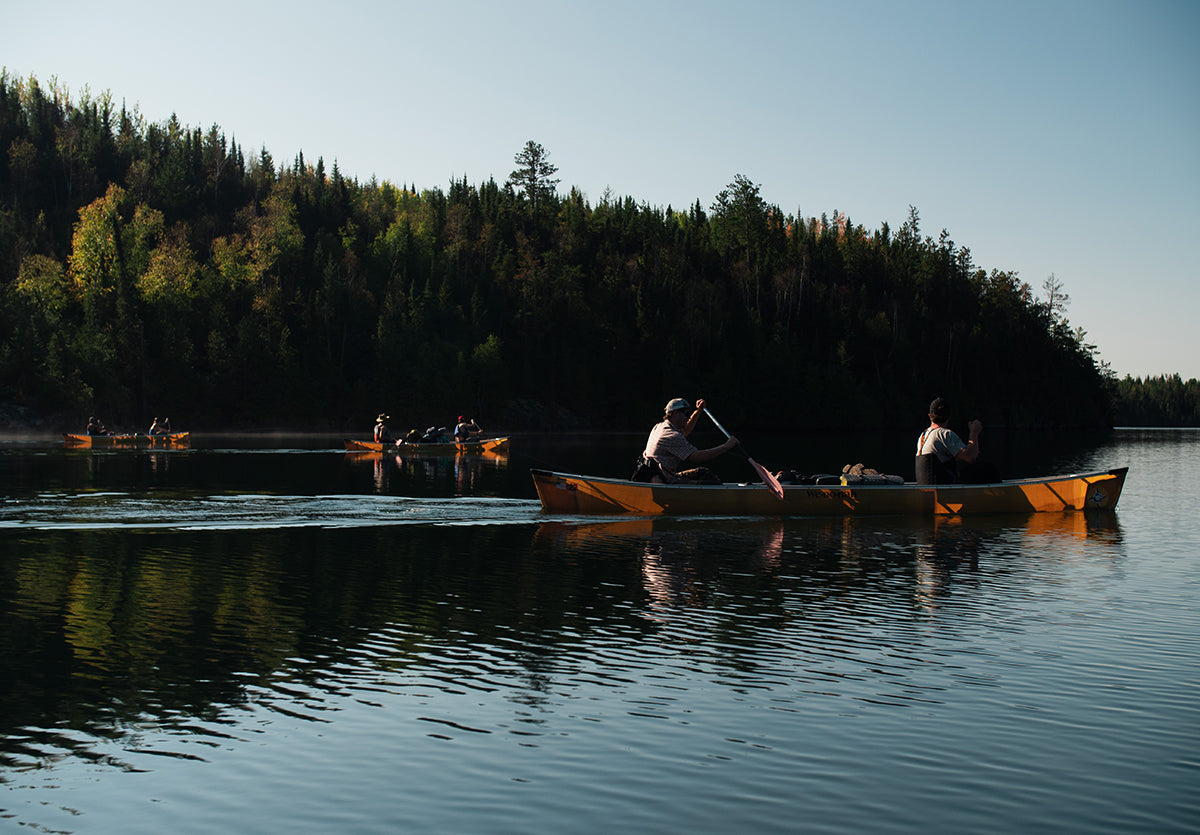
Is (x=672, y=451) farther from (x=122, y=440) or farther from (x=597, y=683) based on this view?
(x=122, y=440)

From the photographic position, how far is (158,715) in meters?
8.84

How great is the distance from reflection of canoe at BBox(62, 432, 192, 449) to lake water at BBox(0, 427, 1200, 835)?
130ft

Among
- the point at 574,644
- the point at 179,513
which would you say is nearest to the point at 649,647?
the point at 574,644

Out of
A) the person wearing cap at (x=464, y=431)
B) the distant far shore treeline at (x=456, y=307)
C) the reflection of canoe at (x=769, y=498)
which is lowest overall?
the reflection of canoe at (x=769, y=498)

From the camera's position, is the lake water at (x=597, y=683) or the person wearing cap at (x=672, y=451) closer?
the lake water at (x=597, y=683)

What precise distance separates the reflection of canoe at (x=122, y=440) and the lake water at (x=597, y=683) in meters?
→ 39.6

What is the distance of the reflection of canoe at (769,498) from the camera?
23.3 m

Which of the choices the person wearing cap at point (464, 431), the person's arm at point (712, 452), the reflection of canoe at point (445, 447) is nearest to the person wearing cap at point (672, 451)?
the person's arm at point (712, 452)

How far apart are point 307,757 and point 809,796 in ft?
12.4

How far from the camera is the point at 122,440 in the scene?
193 feet

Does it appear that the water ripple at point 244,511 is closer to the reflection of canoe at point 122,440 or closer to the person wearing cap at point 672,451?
the person wearing cap at point 672,451

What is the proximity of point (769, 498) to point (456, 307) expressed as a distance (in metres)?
103

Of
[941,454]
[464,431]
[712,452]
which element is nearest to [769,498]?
[712,452]

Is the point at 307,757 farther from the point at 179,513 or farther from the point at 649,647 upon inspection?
the point at 179,513
